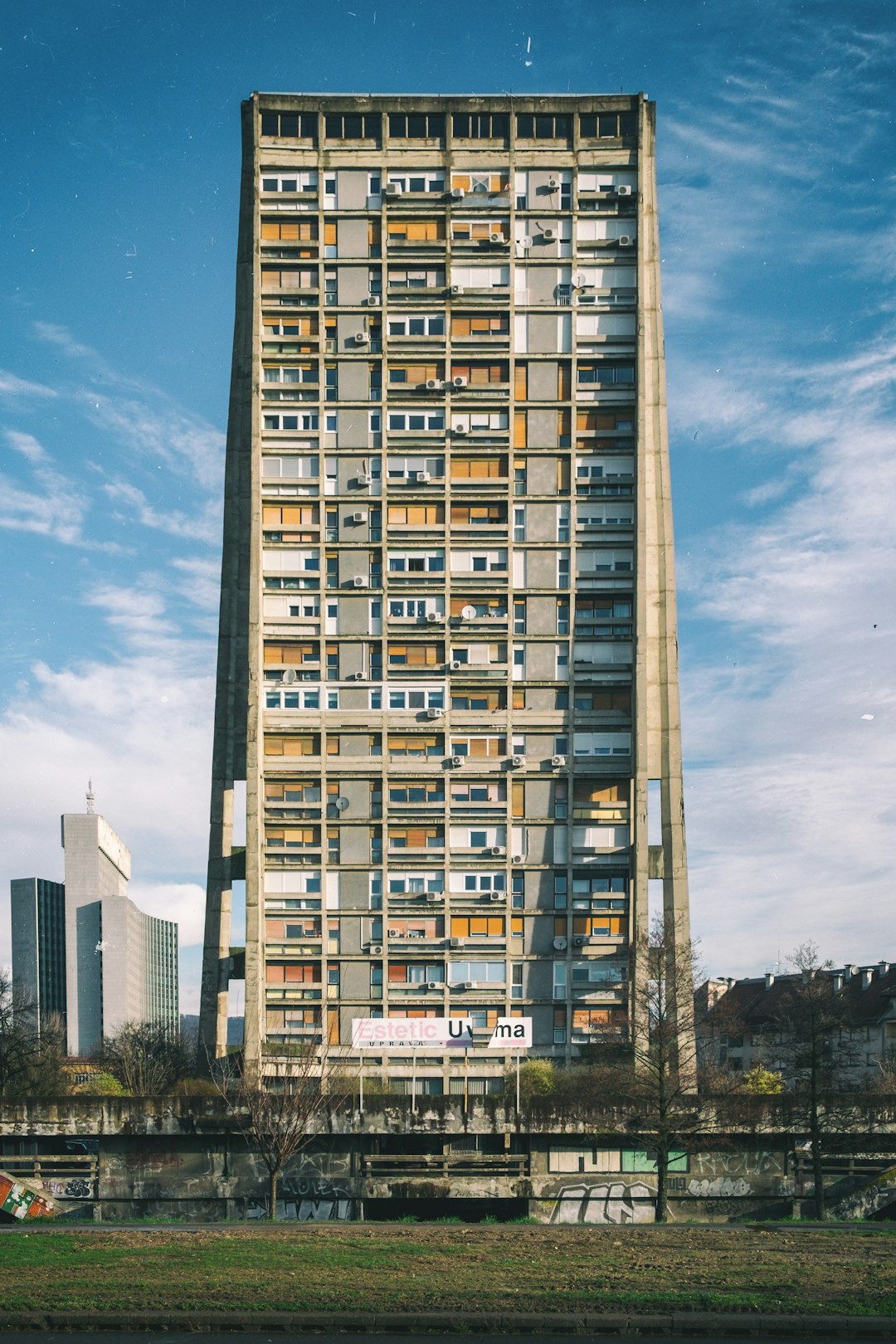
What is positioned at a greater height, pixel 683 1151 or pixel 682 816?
pixel 682 816

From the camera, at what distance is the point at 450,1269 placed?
102 ft

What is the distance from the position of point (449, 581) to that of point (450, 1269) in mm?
59127

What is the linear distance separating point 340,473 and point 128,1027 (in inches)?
2097

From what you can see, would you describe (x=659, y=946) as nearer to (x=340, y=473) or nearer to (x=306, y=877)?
(x=306, y=877)

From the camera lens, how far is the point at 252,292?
3521 inches

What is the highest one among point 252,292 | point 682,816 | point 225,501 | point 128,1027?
point 252,292

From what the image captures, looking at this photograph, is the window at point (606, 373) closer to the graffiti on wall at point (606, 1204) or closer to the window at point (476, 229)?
the window at point (476, 229)

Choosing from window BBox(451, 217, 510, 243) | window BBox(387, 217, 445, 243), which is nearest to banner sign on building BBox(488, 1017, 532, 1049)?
window BBox(451, 217, 510, 243)

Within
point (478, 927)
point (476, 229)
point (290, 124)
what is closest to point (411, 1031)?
point (478, 927)

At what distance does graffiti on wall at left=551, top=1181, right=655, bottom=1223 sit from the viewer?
173ft

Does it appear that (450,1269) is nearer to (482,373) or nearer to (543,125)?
(482,373)

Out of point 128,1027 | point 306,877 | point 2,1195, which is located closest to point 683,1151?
point 2,1195

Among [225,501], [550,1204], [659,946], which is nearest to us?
[550,1204]

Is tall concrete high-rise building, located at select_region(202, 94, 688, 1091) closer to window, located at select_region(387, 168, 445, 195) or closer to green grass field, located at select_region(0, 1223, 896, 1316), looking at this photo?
window, located at select_region(387, 168, 445, 195)
